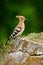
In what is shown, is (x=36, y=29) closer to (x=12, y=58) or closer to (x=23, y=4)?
(x=23, y=4)

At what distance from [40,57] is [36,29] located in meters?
10.5

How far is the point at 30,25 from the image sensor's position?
23.9 metres

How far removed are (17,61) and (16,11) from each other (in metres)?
10.6

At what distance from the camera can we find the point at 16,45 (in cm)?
1368

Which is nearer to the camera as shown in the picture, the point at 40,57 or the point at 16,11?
the point at 40,57

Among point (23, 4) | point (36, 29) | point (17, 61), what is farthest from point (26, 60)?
point (23, 4)

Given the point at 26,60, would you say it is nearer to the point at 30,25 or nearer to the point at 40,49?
the point at 40,49

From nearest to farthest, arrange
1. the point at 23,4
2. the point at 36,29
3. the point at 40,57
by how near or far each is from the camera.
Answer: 1. the point at 40,57
2. the point at 36,29
3. the point at 23,4

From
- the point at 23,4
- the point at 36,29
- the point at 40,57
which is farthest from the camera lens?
the point at 23,4

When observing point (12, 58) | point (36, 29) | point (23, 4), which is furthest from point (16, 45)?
point (23, 4)

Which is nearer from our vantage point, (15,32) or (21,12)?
(15,32)

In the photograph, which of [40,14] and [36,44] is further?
[40,14]

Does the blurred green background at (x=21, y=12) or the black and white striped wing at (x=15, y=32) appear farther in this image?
the blurred green background at (x=21, y=12)

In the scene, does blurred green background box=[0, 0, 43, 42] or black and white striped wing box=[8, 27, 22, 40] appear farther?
blurred green background box=[0, 0, 43, 42]
